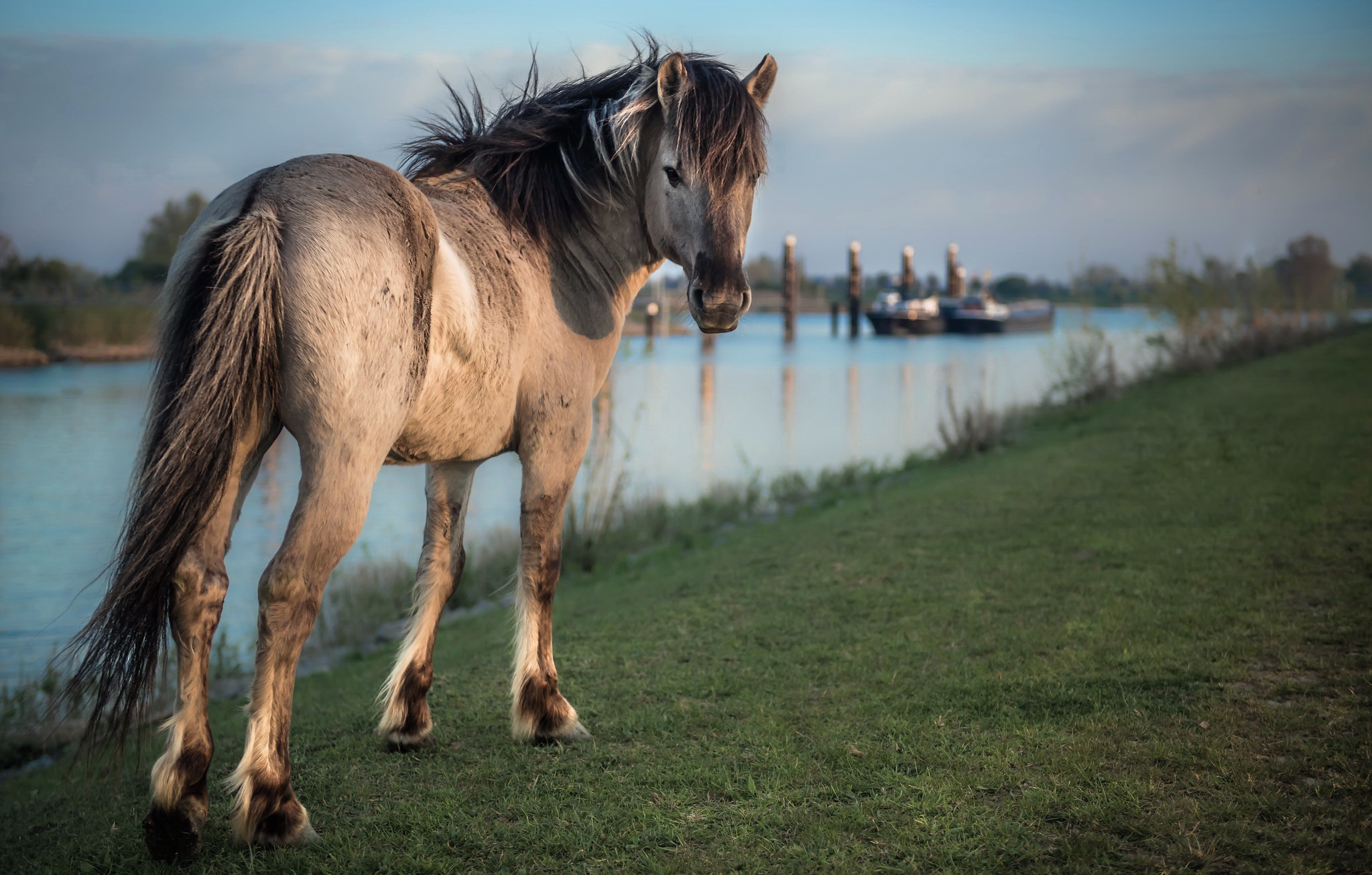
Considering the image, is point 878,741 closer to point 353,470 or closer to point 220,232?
point 353,470

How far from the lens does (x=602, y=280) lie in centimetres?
346

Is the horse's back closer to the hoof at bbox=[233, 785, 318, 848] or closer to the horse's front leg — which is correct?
the horse's front leg

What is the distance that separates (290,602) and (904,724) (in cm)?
222

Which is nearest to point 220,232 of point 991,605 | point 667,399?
point 991,605

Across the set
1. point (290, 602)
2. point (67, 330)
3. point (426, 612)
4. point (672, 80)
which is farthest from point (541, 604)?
point (67, 330)

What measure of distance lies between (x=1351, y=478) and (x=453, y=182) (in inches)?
295

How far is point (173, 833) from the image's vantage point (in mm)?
2410

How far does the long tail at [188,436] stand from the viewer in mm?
2248

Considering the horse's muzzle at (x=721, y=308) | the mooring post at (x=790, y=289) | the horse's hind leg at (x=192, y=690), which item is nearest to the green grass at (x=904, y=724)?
the horse's hind leg at (x=192, y=690)

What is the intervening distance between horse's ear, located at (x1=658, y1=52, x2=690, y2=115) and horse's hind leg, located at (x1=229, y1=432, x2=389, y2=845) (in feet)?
5.14

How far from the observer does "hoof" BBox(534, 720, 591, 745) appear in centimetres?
335

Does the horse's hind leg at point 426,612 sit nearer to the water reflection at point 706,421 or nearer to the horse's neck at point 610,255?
the horse's neck at point 610,255

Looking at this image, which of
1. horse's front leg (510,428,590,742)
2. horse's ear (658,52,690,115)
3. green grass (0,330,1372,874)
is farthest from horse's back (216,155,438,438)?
green grass (0,330,1372,874)

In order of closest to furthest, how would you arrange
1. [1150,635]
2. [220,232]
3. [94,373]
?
[220,232]
[1150,635]
[94,373]
